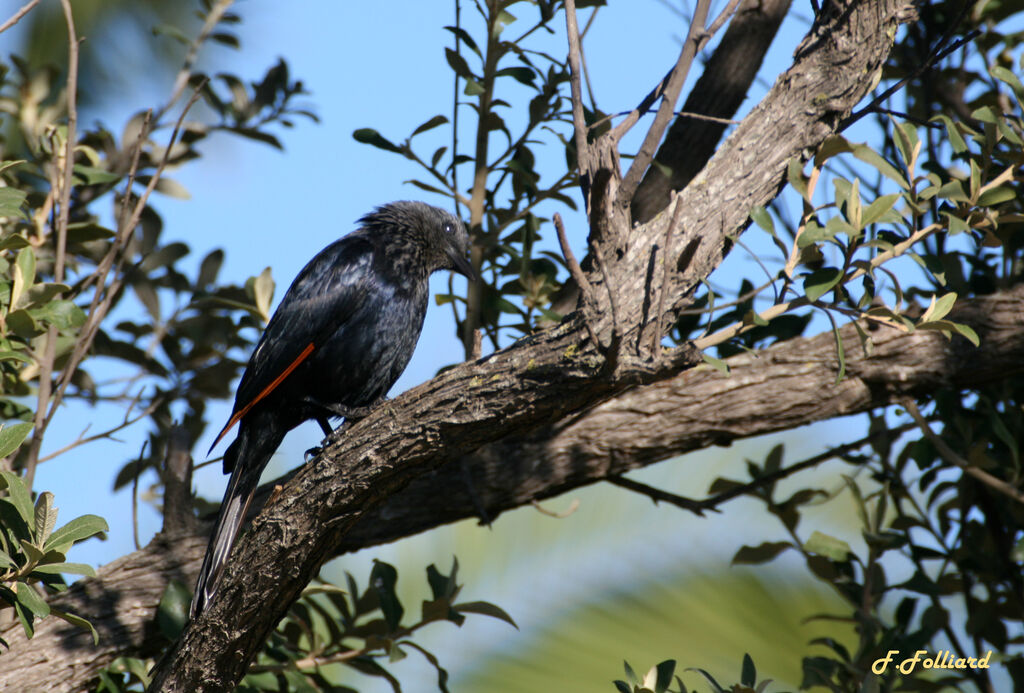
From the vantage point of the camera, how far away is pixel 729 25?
13.3 ft

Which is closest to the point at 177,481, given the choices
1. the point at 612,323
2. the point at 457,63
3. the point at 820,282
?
the point at 457,63

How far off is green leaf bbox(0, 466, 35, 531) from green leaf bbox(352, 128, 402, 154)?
1.59 m

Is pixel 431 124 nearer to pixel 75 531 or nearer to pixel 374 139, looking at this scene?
pixel 374 139

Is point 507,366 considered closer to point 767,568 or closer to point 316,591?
point 316,591

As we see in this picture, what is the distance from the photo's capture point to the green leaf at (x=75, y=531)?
2.31 metres

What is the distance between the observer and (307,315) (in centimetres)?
349

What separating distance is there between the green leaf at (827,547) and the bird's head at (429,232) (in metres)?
1.65

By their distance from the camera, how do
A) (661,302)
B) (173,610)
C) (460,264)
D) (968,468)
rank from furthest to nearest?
(460,264), (968,468), (173,610), (661,302)

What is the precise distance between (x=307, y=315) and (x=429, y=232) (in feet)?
2.41

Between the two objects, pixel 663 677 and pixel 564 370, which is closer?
pixel 564 370

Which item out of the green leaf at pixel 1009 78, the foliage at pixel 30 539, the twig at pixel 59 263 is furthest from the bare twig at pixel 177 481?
the green leaf at pixel 1009 78

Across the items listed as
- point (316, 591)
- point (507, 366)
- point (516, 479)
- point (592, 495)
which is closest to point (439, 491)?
point (516, 479)

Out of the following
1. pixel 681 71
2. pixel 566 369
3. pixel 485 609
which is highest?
pixel 681 71

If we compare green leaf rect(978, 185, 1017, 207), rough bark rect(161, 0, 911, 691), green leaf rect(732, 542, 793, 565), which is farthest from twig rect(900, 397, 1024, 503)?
rough bark rect(161, 0, 911, 691)
